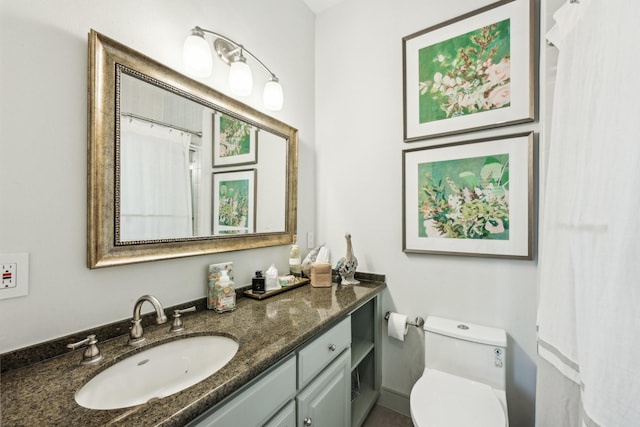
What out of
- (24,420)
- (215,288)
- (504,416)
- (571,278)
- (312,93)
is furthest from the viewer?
(312,93)

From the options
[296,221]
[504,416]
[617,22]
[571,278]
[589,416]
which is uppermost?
[617,22]

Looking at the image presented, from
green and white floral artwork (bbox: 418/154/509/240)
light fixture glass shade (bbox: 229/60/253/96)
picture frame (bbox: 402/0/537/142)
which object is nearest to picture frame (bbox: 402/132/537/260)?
green and white floral artwork (bbox: 418/154/509/240)

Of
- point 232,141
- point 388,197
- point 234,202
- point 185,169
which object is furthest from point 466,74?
point 185,169

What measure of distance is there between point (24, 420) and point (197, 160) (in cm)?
99

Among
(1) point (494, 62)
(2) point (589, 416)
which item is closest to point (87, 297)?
(2) point (589, 416)

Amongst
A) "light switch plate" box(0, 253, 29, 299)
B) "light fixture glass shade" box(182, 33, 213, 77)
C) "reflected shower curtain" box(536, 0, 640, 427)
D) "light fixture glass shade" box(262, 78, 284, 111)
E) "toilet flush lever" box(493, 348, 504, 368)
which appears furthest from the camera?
"light fixture glass shade" box(262, 78, 284, 111)

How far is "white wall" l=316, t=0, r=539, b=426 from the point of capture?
1.45 meters

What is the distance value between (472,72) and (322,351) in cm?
173

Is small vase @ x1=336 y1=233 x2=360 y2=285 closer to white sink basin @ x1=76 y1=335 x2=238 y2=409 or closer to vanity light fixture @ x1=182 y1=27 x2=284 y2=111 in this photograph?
white sink basin @ x1=76 y1=335 x2=238 y2=409

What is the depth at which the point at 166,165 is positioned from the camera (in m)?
1.14

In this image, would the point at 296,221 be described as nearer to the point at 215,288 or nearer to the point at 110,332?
the point at 215,288

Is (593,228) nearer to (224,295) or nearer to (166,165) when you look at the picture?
(224,295)

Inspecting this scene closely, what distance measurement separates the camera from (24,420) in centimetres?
58

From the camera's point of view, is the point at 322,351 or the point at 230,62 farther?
the point at 230,62
